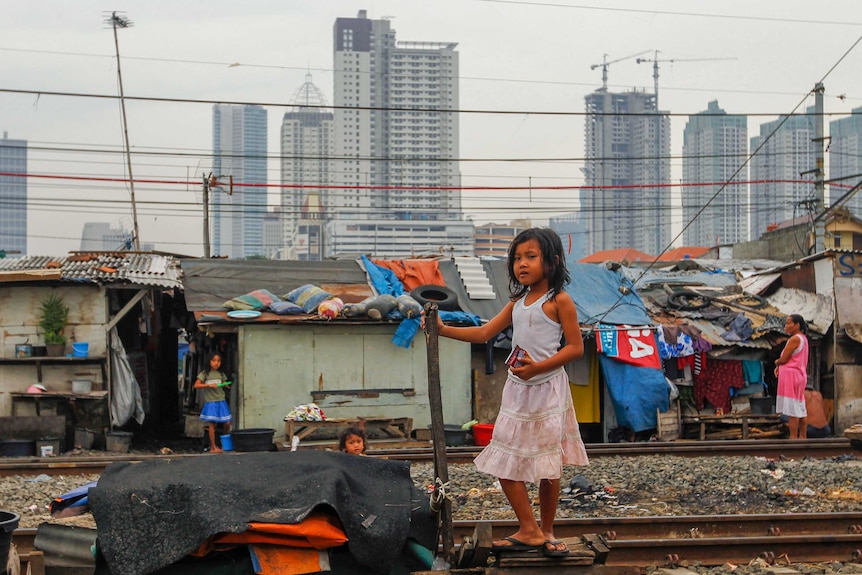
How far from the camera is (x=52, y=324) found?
15.8 m

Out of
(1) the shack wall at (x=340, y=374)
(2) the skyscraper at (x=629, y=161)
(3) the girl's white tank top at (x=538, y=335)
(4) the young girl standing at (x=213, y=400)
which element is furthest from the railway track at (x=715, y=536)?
(2) the skyscraper at (x=629, y=161)

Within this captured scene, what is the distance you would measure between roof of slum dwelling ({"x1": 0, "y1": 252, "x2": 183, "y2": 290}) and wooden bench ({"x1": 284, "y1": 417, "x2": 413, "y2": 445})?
390 centimetres

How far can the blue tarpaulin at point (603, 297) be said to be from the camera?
17109mm

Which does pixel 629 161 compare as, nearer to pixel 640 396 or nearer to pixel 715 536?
pixel 640 396

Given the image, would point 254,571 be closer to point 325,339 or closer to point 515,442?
point 515,442

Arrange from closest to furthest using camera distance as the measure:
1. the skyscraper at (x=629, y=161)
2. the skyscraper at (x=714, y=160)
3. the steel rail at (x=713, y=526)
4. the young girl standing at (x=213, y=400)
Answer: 1. the steel rail at (x=713, y=526)
2. the young girl standing at (x=213, y=400)
3. the skyscraper at (x=714, y=160)
4. the skyscraper at (x=629, y=161)

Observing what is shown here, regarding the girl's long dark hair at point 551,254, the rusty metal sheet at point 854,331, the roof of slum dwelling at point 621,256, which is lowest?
the rusty metal sheet at point 854,331

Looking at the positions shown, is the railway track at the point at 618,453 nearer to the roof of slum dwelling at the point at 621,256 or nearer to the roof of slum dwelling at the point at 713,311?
the roof of slum dwelling at the point at 713,311

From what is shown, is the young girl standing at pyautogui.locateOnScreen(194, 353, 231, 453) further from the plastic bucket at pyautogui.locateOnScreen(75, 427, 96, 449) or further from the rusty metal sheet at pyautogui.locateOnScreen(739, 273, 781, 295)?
the rusty metal sheet at pyautogui.locateOnScreen(739, 273, 781, 295)

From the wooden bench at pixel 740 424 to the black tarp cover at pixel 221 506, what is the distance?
12.6m

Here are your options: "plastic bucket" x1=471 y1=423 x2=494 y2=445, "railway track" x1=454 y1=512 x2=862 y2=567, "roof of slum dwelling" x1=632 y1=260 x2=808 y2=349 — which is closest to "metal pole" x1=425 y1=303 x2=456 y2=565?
"railway track" x1=454 y1=512 x2=862 y2=567

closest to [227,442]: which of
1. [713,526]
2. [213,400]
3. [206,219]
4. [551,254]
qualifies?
[213,400]

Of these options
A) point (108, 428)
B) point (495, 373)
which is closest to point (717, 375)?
point (495, 373)

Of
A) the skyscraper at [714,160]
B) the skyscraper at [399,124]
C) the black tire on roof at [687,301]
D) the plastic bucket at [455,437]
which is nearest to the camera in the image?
the plastic bucket at [455,437]
